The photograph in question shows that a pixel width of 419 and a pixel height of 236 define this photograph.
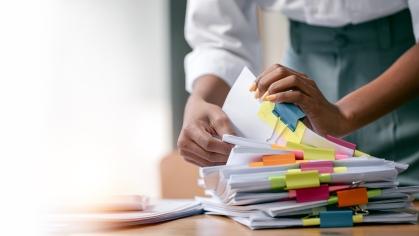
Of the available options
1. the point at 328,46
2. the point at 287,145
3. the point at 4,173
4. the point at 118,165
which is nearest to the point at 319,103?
the point at 287,145

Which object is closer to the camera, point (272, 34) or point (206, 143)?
point (206, 143)

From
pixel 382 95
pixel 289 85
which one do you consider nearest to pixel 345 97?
pixel 382 95

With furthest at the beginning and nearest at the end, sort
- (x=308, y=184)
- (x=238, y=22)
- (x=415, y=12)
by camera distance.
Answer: (x=238, y=22) < (x=415, y=12) < (x=308, y=184)

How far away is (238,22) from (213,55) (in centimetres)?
13

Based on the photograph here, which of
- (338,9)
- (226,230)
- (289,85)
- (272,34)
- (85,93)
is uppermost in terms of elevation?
(272,34)

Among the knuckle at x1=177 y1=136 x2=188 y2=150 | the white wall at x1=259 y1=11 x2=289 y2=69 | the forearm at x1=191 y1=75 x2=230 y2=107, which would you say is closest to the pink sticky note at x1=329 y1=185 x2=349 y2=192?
the knuckle at x1=177 y1=136 x2=188 y2=150

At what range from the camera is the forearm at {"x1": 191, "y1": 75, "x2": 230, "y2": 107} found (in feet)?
3.42

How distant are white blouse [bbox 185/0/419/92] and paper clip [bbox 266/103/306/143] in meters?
0.39

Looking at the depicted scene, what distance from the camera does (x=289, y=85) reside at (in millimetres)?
713

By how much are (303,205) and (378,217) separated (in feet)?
0.35

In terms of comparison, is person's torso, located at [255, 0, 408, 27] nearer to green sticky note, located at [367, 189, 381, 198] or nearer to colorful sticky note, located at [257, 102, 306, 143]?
colorful sticky note, located at [257, 102, 306, 143]

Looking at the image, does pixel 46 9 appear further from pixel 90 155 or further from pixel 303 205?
pixel 303 205

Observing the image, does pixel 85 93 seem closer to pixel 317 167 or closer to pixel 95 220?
pixel 95 220

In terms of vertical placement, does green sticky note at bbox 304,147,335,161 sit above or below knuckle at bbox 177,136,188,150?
below
